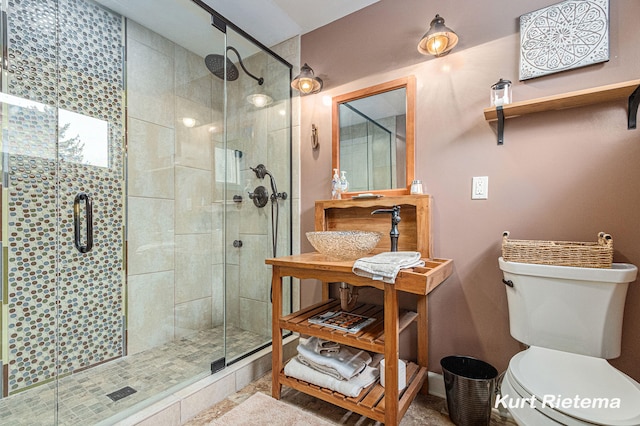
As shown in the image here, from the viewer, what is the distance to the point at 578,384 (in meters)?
1.02

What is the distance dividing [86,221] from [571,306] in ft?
8.50

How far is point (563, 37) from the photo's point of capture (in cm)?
140

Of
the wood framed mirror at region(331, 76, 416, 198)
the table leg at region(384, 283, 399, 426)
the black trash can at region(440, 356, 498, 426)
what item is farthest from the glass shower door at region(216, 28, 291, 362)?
the black trash can at region(440, 356, 498, 426)

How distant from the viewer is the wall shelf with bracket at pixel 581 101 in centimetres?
124

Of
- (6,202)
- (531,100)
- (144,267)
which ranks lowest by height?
(144,267)

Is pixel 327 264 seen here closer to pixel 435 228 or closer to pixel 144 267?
pixel 435 228

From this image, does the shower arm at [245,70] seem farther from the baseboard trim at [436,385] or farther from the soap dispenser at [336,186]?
the baseboard trim at [436,385]

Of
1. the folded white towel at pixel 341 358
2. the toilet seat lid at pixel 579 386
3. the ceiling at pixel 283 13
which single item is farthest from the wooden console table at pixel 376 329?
the ceiling at pixel 283 13

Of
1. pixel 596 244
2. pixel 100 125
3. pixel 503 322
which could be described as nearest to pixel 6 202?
pixel 100 125

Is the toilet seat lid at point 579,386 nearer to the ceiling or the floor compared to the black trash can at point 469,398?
nearer to the ceiling

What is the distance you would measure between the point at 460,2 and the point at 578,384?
1873mm

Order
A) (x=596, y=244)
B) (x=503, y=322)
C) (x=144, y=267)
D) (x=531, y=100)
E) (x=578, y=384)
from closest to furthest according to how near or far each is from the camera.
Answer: (x=578, y=384), (x=596, y=244), (x=531, y=100), (x=503, y=322), (x=144, y=267)

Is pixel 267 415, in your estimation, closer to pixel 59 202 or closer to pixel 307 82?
pixel 59 202

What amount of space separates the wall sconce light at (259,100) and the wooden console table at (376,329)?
127 cm
